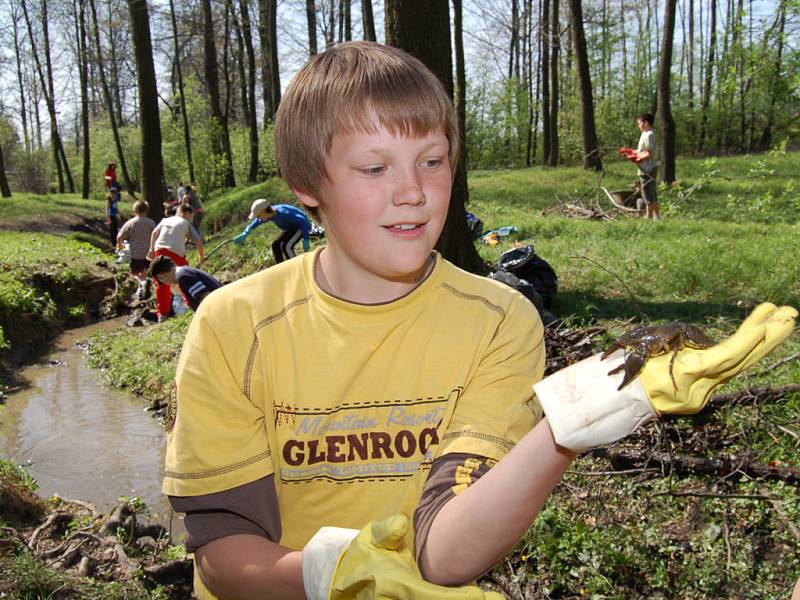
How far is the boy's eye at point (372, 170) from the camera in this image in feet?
4.88

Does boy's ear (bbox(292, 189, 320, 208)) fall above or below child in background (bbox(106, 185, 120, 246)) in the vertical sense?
above

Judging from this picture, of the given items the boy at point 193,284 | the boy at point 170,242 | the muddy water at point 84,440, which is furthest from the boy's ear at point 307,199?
the boy at point 170,242

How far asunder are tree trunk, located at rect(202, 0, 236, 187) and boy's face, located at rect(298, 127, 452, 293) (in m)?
20.8

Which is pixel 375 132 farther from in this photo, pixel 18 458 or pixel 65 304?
pixel 65 304

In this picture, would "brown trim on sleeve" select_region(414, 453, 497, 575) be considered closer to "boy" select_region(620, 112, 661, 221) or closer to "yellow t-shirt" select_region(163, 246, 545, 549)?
"yellow t-shirt" select_region(163, 246, 545, 549)

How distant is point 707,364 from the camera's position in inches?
45.2

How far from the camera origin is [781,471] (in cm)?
335

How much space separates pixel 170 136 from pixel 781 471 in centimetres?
3637

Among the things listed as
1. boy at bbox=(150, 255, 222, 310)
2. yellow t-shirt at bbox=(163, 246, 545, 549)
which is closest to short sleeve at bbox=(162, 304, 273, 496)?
yellow t-shirt at bbox=(163, 246, 545, 549)

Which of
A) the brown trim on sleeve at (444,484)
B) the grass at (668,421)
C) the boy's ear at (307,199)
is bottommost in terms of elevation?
the grass at (668,421)

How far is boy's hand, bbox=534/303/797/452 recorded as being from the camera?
1.15 m

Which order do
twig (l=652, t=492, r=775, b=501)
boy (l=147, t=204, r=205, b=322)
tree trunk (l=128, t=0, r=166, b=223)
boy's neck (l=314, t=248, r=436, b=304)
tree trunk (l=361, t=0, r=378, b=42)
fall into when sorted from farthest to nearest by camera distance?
1. tree trunk (l=361, t=0, r=378, b=42)
2. tree trunk (l=128, t=0, r=166, b=223)
3. boy (l=147, t=204, r=205, b=322)
4. twig (l=652, t=492, r=775, b=501)
5. boy's neck (l=314, t=248, r=436, b=304)

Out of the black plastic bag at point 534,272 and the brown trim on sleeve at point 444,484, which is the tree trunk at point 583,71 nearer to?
the black plastic bag at point 534,272

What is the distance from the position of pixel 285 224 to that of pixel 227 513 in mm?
7958
